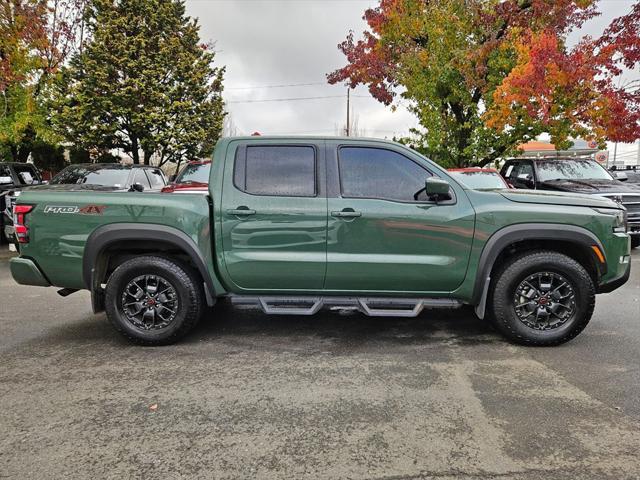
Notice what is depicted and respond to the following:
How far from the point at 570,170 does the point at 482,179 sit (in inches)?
105

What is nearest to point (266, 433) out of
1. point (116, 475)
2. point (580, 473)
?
point (116, 475)

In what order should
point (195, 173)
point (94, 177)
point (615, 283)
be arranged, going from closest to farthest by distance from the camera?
point (615, 283)
point (94, 177)
point (195, 173)

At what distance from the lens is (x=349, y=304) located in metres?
4.21

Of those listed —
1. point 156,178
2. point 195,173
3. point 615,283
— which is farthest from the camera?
point 156,178

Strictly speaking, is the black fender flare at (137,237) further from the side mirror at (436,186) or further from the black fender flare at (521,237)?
the black fender flare at (521,237)

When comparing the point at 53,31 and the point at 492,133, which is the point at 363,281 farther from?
the point at 53,31

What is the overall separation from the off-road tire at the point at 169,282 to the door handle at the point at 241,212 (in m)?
0.74

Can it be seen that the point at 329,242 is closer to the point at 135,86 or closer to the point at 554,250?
the point at 554,250

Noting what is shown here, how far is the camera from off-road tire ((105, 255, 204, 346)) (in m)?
4.21

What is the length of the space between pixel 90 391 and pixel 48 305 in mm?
3031

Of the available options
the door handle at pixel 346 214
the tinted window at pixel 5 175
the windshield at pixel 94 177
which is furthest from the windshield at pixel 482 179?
the tinted window at pixel 5 175

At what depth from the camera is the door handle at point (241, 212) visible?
4.13 meters

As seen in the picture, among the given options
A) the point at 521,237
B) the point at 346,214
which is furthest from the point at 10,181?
the point at 521,237

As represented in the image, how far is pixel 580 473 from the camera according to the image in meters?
2.47
